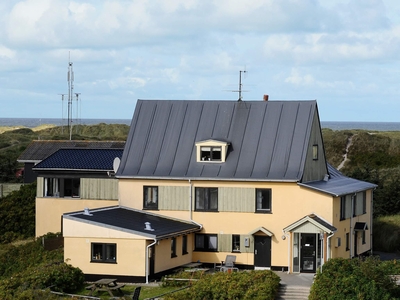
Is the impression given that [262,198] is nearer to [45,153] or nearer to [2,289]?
[2,289]

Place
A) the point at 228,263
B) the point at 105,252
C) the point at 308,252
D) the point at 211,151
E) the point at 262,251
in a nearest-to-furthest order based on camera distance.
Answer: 1. the point at 105,252
2. the point at 308,252
3. the point at 228,263
4. the point at 262,251
5. the point at 211,151

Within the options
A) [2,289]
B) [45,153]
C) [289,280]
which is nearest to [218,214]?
[289,280]

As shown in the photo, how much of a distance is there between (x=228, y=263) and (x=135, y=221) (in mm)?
4652

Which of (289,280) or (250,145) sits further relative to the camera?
(250,145)

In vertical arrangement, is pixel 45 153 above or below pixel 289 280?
above

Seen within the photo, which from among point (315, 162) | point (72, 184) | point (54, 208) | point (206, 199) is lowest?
point (54, 208)

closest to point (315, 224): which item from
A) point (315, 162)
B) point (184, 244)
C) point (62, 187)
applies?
point (315, 162)

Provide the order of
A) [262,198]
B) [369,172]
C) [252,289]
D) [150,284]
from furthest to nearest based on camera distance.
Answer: [369,172] → [262,198] → [150,284] → [252,289]

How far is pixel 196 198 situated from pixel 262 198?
322 centimetres

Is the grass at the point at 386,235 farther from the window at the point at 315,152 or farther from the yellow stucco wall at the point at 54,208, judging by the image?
the yellow stucco wall at the point at 54,208

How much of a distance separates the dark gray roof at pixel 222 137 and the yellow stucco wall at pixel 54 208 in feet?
14.0

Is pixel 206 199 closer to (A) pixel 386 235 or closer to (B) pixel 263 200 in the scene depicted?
(B) pixel 263 200

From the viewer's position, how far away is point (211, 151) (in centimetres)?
3969

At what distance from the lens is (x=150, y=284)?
3484 cm
